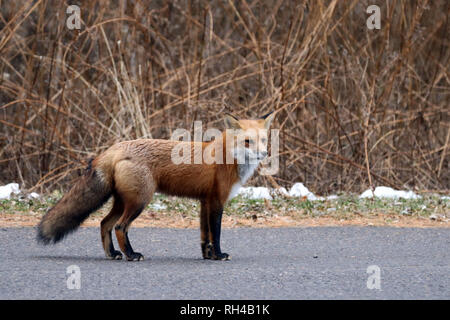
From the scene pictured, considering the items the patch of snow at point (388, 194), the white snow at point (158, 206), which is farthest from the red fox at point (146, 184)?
the patch of snow at point (388, 194)

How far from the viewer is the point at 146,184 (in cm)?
683

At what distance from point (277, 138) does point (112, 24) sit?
13.1ft

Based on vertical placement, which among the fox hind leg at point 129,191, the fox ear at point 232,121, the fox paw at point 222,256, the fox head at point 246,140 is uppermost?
the fox ear at point 232,121

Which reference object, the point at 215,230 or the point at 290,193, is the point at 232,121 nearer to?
the point at 215,230

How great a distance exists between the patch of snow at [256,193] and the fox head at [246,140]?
3.74 metres

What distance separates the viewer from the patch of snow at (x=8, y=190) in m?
10.9

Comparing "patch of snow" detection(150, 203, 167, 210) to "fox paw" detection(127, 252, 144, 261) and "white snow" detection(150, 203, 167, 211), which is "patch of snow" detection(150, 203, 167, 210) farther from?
"fox paw" detection(127, 252, 144, 261)

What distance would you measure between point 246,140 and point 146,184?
1.06 m

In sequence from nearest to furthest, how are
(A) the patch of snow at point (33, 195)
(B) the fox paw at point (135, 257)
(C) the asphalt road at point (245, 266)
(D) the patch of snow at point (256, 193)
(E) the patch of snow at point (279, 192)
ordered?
(C) the asphalt road at point (245, 266), (B) the fox paw at point (135, 257), (A) the patch of snow at point (33, 195), (D) the patch of snow at point (256, 193), (E) the patch of snow at point (279, 192)

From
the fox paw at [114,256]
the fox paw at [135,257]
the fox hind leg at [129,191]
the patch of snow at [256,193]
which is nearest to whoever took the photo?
the fox hind leg at [129,191]

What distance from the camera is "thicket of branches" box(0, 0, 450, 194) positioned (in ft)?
39.0

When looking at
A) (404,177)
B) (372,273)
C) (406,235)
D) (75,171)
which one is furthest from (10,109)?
(372,273)

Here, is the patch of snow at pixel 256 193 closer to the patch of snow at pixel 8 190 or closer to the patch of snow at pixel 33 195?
the patch of snow at pixel 33 195
